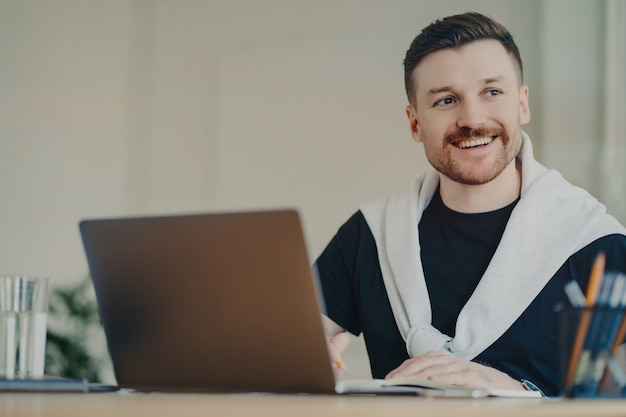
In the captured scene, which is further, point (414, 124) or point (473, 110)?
point (414, 124)

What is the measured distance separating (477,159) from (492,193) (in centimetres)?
9

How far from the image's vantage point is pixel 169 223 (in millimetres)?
1124

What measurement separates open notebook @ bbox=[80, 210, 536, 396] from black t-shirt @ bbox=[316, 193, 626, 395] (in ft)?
2.17

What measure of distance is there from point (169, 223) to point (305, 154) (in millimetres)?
2829

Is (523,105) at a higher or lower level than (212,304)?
higher

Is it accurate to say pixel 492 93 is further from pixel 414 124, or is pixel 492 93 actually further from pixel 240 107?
pixel 240 107

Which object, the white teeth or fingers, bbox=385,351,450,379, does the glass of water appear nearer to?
fingers, bbox=385,351,450,379

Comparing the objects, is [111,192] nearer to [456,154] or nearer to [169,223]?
[456,154]

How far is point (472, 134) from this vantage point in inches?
78.8

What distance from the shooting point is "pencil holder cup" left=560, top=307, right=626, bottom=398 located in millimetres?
953

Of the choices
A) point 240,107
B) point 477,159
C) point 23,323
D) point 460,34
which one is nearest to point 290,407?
point 23,323

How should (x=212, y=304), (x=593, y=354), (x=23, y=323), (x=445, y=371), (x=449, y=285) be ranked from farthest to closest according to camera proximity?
(x=449, y=285)
(x=445, y=371)
(x=23, y=323)
(x=212, y=304)
(x=593, y=354)

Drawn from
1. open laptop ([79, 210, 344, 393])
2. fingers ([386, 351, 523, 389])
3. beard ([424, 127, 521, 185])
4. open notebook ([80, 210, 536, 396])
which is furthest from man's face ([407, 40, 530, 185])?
open laptop ([79, 210, 344, 393])

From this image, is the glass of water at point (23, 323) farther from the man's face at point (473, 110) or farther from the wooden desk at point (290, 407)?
the man's face at point (473, 110)
